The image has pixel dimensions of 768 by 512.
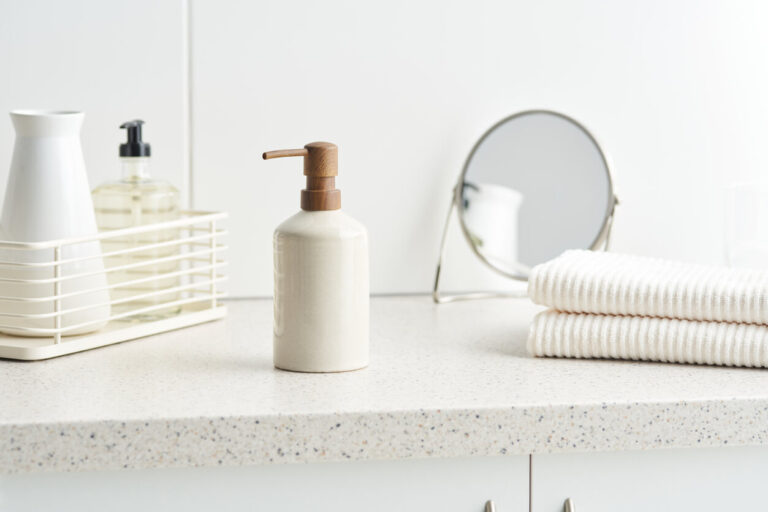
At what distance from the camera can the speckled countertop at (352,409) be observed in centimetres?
69

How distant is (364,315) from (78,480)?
0.27m

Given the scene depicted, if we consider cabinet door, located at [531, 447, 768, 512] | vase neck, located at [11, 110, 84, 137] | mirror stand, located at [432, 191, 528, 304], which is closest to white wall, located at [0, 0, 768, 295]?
mirror stand, located at [432, 191, 528, 304]

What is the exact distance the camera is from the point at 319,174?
82 centimetres

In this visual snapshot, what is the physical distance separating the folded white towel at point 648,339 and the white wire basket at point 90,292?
381mm

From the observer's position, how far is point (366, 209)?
1215 mm

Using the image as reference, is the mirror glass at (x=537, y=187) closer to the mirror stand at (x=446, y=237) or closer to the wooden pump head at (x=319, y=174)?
the mirror stand at (x=446, y=237)

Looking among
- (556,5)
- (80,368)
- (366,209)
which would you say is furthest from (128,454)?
(556,5)

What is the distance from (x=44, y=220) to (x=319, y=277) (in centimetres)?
28

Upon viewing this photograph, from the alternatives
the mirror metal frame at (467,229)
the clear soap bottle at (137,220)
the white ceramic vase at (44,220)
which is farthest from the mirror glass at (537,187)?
the white ceramic vase at (44,220)

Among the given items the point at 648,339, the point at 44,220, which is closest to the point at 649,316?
the point at 648,339

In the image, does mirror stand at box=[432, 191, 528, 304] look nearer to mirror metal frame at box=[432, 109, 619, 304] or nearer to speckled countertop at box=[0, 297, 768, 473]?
mirror metal frame at box=[432, 109, 619, 304]

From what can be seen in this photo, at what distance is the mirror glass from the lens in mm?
Result: 1206

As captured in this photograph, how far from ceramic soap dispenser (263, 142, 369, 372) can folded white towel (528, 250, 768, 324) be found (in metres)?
0.18

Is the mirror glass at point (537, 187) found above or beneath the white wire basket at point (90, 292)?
above
